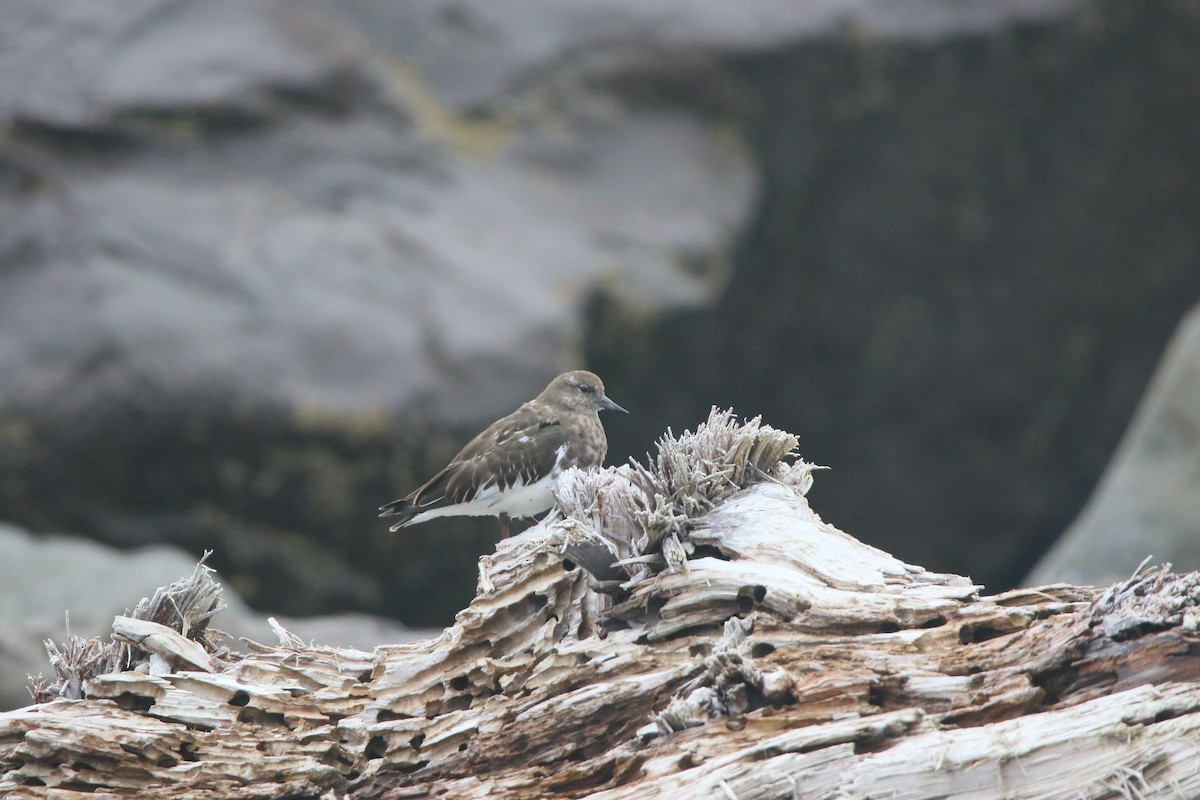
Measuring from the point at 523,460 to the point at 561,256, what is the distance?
14.3ft

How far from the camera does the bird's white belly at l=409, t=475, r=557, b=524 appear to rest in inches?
340

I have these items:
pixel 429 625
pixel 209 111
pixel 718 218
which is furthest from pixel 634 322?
pixel 209 111

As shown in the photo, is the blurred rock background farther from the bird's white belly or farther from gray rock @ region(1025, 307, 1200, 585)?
the bird's white belly

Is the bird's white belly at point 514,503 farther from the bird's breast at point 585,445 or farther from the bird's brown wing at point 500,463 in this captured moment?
the bird's breast at point 585,445

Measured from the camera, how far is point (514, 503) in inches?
344

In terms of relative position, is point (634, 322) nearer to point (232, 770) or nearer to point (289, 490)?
point (289, 490)

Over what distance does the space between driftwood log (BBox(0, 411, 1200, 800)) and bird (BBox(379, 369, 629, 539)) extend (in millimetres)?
3419

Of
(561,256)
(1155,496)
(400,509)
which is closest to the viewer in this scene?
(400,509)

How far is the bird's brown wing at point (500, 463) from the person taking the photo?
28.7ft

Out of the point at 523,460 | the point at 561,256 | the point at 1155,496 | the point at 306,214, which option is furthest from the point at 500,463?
the point at 1155,496

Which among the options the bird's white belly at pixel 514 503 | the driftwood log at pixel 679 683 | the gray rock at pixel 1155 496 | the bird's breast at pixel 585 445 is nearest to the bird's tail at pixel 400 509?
the bird's white belly at pixel 514 503

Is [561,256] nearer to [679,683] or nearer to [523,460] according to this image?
[523,460]

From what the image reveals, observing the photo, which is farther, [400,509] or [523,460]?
[400,509]

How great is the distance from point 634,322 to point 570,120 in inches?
95.4
